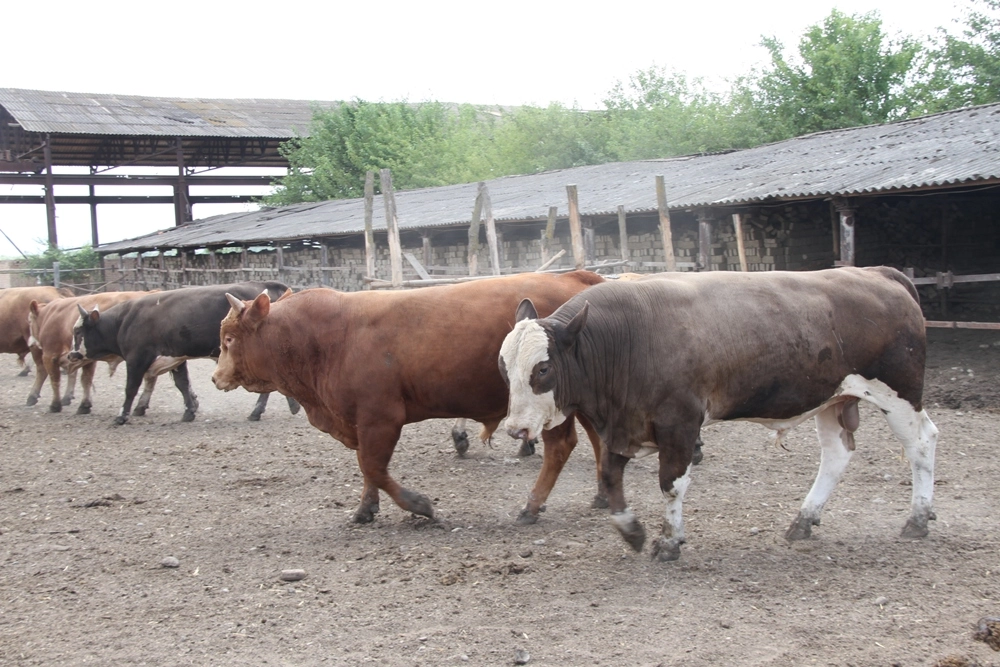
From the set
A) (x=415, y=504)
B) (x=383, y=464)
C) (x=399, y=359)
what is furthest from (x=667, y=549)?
(x=399, y=359)

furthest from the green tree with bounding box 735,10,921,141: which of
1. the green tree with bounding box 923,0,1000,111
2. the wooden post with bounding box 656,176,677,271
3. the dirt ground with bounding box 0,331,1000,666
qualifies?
the dirt ground with bounding box 0,331,1000,666

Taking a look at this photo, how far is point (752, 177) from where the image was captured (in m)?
14.9

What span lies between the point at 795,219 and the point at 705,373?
396 inches

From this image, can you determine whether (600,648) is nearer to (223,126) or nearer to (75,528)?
(75,528)

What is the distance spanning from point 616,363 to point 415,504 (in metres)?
1.70

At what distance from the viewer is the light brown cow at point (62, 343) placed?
40.5ft

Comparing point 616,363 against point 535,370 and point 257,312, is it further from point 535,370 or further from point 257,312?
point 257,312

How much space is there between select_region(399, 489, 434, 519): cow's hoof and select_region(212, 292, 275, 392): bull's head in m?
1.49

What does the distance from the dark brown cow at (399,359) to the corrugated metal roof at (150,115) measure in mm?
27617

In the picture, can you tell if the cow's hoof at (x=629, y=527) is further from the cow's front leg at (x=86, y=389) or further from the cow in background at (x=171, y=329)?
the cow's front leg at (x=86, y=389)

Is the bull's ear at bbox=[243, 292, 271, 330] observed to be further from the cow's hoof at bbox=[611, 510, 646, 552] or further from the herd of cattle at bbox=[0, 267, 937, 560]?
the cow's hoof at bbox=[611, 510, 646, 552]

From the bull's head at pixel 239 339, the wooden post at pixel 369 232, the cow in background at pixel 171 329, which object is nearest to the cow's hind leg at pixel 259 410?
the cow in background at pixel 171 329

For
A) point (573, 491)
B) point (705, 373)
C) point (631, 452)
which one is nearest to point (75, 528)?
point (573, 491)

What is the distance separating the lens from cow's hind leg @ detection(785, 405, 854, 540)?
5414mm
